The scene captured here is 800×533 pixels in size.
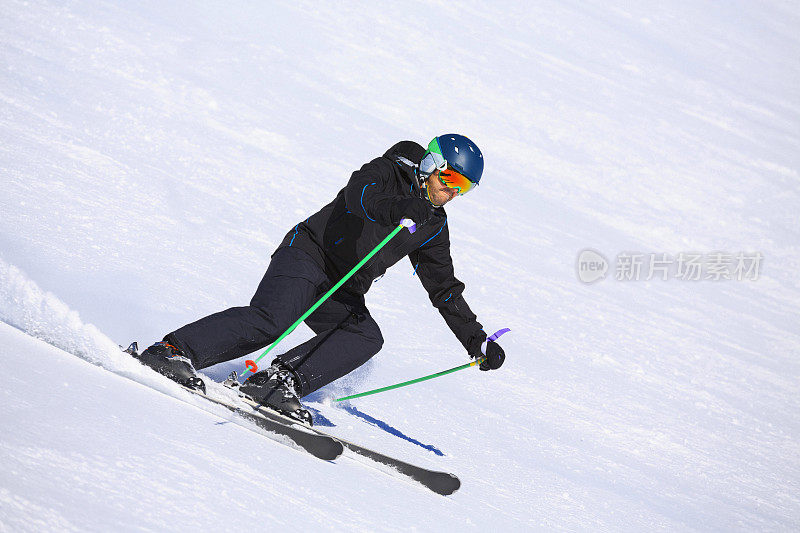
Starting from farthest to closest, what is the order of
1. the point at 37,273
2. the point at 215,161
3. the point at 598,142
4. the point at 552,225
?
1. the point at 598,142
2. the point at 552,225
3. the point at 215,161
4. the point at 37,273

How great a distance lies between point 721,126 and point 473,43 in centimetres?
596

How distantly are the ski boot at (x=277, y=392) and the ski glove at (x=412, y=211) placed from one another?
0.93m

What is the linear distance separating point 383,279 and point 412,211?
340 centimetres

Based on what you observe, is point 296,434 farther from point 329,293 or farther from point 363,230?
point 363,230

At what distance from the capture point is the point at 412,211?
3.22 meters

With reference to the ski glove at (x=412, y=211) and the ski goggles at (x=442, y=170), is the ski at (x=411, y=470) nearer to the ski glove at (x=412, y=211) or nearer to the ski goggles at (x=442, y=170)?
the ski glove at (x=412, y=211)

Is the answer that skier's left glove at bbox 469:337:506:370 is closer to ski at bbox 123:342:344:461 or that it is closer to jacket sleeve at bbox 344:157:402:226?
jacket sleeve at bbox 344:157:402:226

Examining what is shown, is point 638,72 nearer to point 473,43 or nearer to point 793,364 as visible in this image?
point 473,43

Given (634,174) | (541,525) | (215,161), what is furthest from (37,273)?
(634,174)

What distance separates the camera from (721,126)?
55.4ft

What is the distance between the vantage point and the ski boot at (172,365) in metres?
3.15

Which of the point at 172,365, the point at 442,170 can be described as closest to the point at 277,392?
the point at 172,365

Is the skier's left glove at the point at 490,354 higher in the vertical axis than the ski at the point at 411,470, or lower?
higher

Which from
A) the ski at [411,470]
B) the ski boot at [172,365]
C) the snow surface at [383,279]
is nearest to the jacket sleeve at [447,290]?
the snow surface at [383,279]
